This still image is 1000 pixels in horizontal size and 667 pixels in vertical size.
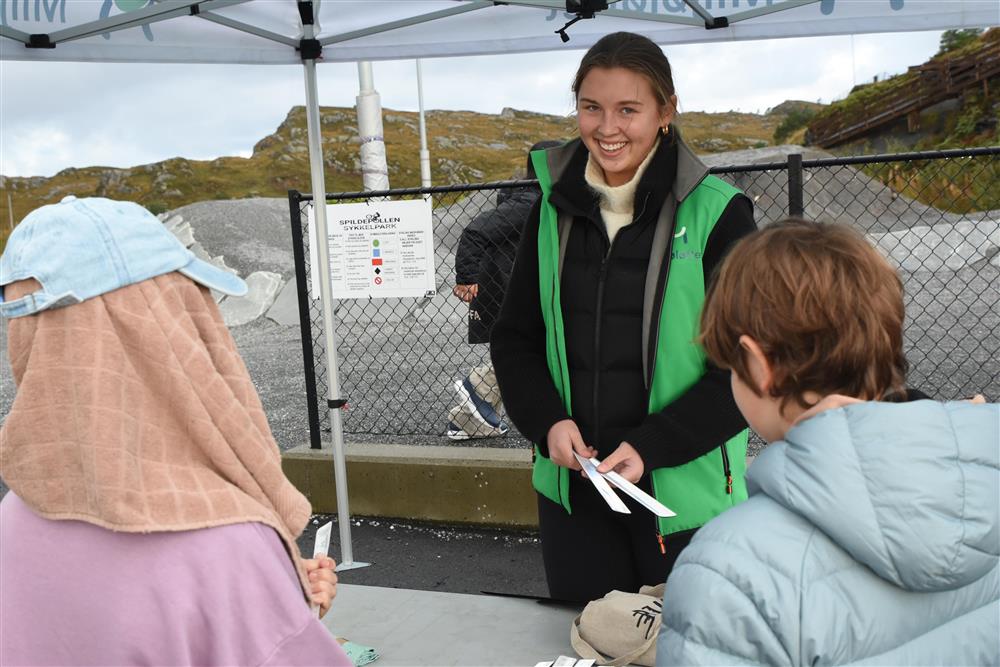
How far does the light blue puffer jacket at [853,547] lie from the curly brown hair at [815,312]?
100mm

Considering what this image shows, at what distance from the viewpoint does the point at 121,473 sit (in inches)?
50.0

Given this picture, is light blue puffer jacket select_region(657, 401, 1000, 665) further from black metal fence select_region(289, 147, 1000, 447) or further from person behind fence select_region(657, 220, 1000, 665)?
black metal fence select_region(289, 147, 1000, 447)

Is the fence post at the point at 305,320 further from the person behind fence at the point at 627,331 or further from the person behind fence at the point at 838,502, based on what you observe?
the person behind fence at the point at 838,502

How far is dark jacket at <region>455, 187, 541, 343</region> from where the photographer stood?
205 inches

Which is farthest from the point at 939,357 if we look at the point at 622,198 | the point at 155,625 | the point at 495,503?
the point at 155,625

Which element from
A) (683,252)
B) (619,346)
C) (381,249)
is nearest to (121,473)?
(619,346)

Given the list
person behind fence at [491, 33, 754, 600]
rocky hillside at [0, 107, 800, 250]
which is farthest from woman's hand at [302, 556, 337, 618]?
rocky hillside at [0, 107, 800, 250]

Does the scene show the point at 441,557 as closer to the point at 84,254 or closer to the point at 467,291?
the point at 467,291

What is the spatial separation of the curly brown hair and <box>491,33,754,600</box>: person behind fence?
0.85 m

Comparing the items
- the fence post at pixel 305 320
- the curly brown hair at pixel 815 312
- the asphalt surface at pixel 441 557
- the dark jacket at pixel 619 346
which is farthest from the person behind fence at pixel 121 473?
the fence post at pixel 305 320

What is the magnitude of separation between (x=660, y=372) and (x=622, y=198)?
1.53 feet

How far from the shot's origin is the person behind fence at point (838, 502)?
1.16 m

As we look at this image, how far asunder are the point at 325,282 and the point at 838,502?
339 cm

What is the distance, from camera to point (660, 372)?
224 cm
